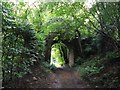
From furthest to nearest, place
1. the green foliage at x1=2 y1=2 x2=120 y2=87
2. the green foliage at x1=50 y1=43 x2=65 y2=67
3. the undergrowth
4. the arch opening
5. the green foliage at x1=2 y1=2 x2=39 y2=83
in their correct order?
the green foliage at x1=50 y1=43 x2=65 y2=67 < the arch opening < the undergrowth < the green foliage at x1=2 y1=2 x2=120 y2=87 < the green foliage at x1=2 y1=2 x2=39 y2=83

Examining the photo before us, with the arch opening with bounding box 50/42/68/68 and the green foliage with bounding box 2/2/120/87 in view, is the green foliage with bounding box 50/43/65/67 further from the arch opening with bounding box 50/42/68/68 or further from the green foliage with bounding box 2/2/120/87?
the green foliage with bounding box 2/2/120/87

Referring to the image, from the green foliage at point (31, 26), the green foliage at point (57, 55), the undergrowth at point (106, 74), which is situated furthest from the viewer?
the green foliage at point (57, 55)

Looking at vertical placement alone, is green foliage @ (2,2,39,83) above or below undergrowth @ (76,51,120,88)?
above

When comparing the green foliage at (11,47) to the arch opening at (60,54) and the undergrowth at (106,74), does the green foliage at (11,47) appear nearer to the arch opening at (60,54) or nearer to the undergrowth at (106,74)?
the undergrowth at (106,74)

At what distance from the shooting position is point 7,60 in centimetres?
352

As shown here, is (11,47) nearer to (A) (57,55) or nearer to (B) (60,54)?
(B) (60,54)

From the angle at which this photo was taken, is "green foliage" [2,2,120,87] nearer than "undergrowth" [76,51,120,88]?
Yes

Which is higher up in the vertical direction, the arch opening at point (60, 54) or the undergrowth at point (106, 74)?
the arch opening at point (60, 54)

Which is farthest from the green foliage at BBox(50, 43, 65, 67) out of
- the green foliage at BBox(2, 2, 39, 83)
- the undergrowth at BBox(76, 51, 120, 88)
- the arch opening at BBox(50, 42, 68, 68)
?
the green foliage at BBox(2, 2, 39, 83)

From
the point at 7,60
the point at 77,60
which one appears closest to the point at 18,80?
the point at 7,60

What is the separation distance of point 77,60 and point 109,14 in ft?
15.9

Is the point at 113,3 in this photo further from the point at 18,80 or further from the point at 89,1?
the point at 18,80

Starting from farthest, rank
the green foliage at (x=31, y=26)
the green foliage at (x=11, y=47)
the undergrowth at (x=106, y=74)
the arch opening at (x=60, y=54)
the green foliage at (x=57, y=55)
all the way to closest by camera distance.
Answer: the green foliage at (x=57, y=55) < the arch opening at (x=60, y=54) < the undergrowth at (x=106, y=74) < the green foliage at (x=31, y=26) < the green foliage at (x=11, y=47)

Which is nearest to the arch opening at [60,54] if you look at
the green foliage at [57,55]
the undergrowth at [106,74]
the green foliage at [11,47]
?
the green foliage at [57,55]
